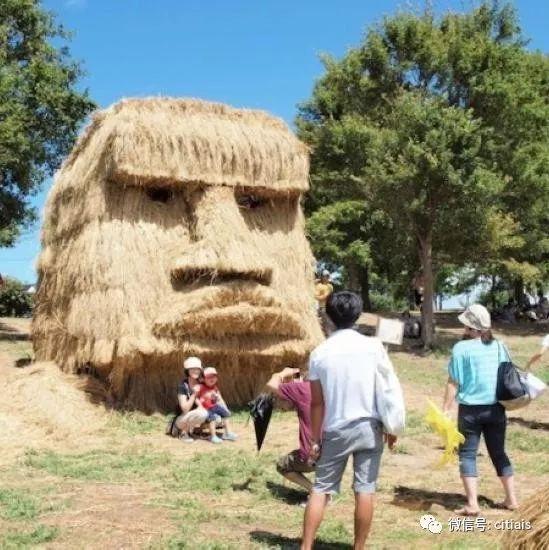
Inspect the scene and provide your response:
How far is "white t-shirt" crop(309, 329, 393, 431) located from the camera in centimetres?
452

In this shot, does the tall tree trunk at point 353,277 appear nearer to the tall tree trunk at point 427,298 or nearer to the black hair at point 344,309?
the tall tree trunk at point 427,298

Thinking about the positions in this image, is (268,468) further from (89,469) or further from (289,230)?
(289,230)

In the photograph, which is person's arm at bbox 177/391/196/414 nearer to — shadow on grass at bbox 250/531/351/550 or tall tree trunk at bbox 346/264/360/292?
shadow on grass at bbox 250/531/351/550

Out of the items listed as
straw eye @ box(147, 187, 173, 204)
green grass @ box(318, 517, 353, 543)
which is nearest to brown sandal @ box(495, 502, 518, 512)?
green grass @ box(318, 517, 353, 543)

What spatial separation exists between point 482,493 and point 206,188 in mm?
5917

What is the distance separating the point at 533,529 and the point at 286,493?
303cm

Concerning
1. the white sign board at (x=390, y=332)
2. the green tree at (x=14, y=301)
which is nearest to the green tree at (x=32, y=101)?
the green tree at (x=14, y=301)

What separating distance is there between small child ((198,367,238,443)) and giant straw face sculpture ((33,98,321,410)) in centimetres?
92

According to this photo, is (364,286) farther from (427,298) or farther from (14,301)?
(14,301)

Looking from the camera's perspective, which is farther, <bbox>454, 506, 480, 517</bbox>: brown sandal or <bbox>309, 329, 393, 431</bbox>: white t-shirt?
<bbox>454, 506, 480, 517</bbox>: brown sandal

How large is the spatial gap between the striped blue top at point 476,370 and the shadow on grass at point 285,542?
5.43ft

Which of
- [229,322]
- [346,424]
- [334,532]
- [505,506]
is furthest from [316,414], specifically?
[229,322]

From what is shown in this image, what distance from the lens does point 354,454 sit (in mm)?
4574

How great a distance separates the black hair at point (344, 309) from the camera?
15.4 ft
